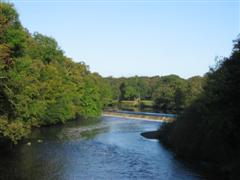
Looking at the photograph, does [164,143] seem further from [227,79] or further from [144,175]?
[227,79]

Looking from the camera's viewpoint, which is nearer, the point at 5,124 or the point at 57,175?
the point at 57,175

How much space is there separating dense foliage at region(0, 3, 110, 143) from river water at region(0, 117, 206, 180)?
237 cm

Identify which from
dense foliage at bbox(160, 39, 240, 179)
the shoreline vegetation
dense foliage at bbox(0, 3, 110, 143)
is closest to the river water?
the shoreline vegetation

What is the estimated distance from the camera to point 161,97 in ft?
356

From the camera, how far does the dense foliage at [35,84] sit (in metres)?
27.0

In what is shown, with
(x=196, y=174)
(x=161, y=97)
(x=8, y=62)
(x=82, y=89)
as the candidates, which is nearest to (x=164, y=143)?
(x=196, y=174)

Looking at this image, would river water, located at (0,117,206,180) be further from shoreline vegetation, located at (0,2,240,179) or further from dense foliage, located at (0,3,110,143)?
dense foliage, located at (0,3,110,143)

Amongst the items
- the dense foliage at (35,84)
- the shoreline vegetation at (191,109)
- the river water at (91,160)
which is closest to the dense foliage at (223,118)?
the shoreline vegetation at (191,109)

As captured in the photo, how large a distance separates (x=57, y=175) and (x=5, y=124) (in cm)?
679

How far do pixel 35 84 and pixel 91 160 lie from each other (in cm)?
1733

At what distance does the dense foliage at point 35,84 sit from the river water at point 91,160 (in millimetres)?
2365

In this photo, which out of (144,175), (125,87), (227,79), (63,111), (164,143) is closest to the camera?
(227,79)

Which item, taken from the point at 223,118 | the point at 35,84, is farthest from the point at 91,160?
the point at 35,84

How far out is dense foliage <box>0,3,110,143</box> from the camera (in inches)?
1062
